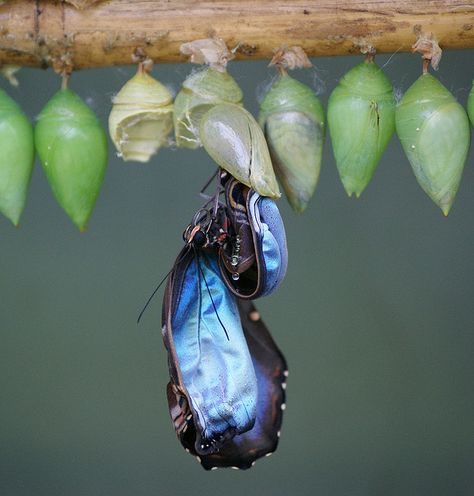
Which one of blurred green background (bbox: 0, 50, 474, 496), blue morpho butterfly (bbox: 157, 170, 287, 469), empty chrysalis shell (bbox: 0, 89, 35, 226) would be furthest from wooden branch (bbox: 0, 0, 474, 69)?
blurred green background (bbox: 0, 50, 474, 496)

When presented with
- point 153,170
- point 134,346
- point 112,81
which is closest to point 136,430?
point 134,346

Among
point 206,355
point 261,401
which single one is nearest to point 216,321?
point 206,355

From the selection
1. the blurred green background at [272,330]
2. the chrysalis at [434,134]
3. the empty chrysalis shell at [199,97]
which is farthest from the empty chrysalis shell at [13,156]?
the blurred green background at [272,330]

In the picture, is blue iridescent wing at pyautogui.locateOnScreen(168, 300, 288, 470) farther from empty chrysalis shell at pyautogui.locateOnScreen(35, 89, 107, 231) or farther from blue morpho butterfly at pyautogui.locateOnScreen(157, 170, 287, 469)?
empty chrysalis shell at pyautogui.locateOnScreen(35, 89, 107, 231)

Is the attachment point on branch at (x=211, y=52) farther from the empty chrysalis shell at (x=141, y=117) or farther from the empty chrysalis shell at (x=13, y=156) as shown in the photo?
the empty chrysalis shell at (x=13, y=156)

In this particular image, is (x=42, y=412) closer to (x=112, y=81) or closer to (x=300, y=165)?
(x=112, y=81)

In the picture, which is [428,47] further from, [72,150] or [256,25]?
[72,150]
